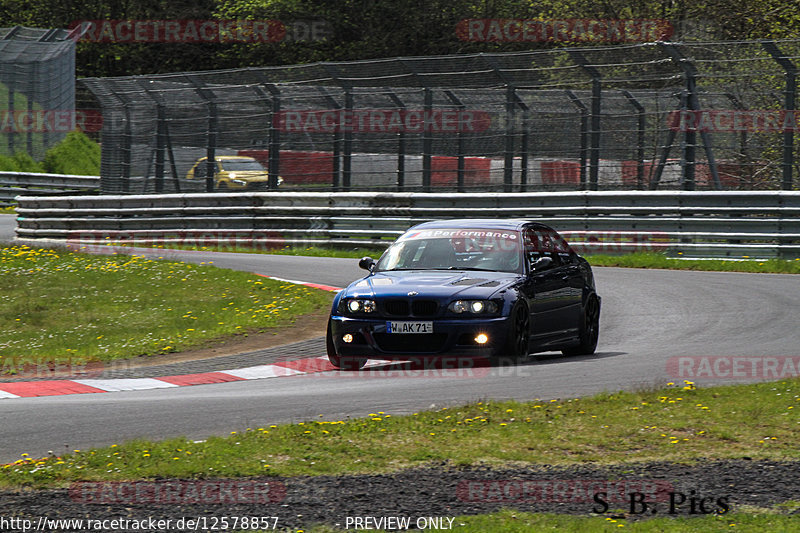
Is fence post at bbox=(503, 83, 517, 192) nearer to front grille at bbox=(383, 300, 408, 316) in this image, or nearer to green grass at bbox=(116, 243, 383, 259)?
green grass at bbox=(116, 243, 383, 259)

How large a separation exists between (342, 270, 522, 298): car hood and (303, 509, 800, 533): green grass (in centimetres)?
493

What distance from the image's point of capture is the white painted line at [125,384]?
34.8 feet

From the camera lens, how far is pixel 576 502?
5914 millimetres

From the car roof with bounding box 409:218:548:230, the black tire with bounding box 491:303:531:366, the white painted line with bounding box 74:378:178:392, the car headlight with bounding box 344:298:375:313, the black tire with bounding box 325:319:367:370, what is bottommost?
the white painted line with bounding box 74:378:178:392

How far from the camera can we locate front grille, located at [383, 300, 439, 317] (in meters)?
10.5

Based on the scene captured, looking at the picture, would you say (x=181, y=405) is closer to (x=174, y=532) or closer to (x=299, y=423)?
(x=299, y=423)

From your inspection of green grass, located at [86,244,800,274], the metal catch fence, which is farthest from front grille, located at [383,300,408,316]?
green grass, located at [86,244,800,274]

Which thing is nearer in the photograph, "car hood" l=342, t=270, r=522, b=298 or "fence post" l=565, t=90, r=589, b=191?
"car hood" l=342, t=270, r=522, b=298

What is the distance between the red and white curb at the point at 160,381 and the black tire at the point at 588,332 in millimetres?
1928

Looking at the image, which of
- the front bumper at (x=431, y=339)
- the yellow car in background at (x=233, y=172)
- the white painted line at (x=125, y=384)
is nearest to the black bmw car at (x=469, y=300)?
the front bumper at (x=431, y=339)

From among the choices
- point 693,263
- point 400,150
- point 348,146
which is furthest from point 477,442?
point 348,146

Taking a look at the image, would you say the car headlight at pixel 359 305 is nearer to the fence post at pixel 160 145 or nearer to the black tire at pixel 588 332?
the black tire at pixel 588 332

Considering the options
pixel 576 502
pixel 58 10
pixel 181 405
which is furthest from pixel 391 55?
pixel 576 502

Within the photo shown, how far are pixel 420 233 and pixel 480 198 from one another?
1054 centimetres
